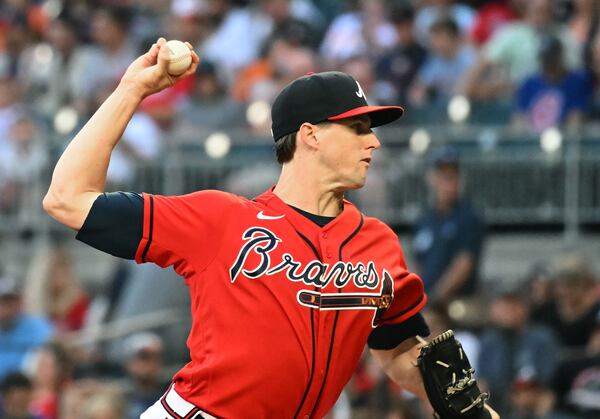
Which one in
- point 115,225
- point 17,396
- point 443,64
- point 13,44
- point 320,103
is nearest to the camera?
point 115,225

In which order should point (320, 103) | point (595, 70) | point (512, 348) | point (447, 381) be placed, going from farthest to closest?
point (595, 70) < point (512, 348) < point (447, 381) < point (320, 103)

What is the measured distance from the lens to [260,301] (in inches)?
173

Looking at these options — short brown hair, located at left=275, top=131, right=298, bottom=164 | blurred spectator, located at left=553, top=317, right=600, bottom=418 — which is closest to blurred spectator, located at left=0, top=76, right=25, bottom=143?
blurred spectator, located at left=553, top=317, right=600, bottom=418

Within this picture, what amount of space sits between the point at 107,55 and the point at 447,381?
908 cm

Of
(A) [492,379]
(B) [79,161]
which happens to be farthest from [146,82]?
(A) [492,379]

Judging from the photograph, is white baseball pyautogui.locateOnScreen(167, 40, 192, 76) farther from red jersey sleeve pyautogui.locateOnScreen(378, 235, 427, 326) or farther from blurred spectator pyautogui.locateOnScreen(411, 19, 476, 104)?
blurred spectator pyautogui.locateOnScreen(411, 19, 476, 104)

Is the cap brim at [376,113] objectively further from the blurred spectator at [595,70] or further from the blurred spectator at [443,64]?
the blurred spectator at [443,64]

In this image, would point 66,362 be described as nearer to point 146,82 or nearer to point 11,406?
point 11,406

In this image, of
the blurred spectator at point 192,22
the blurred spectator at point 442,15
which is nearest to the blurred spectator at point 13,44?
the blurred spectator at point 192,22

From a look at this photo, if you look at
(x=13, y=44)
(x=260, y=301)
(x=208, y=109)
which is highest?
(x=260, y=301)

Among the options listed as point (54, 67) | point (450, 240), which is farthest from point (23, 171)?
point (450, 240)

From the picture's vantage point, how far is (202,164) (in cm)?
1114

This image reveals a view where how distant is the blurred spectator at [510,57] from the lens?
1127 cm

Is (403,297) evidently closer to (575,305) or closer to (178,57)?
(178,57)
